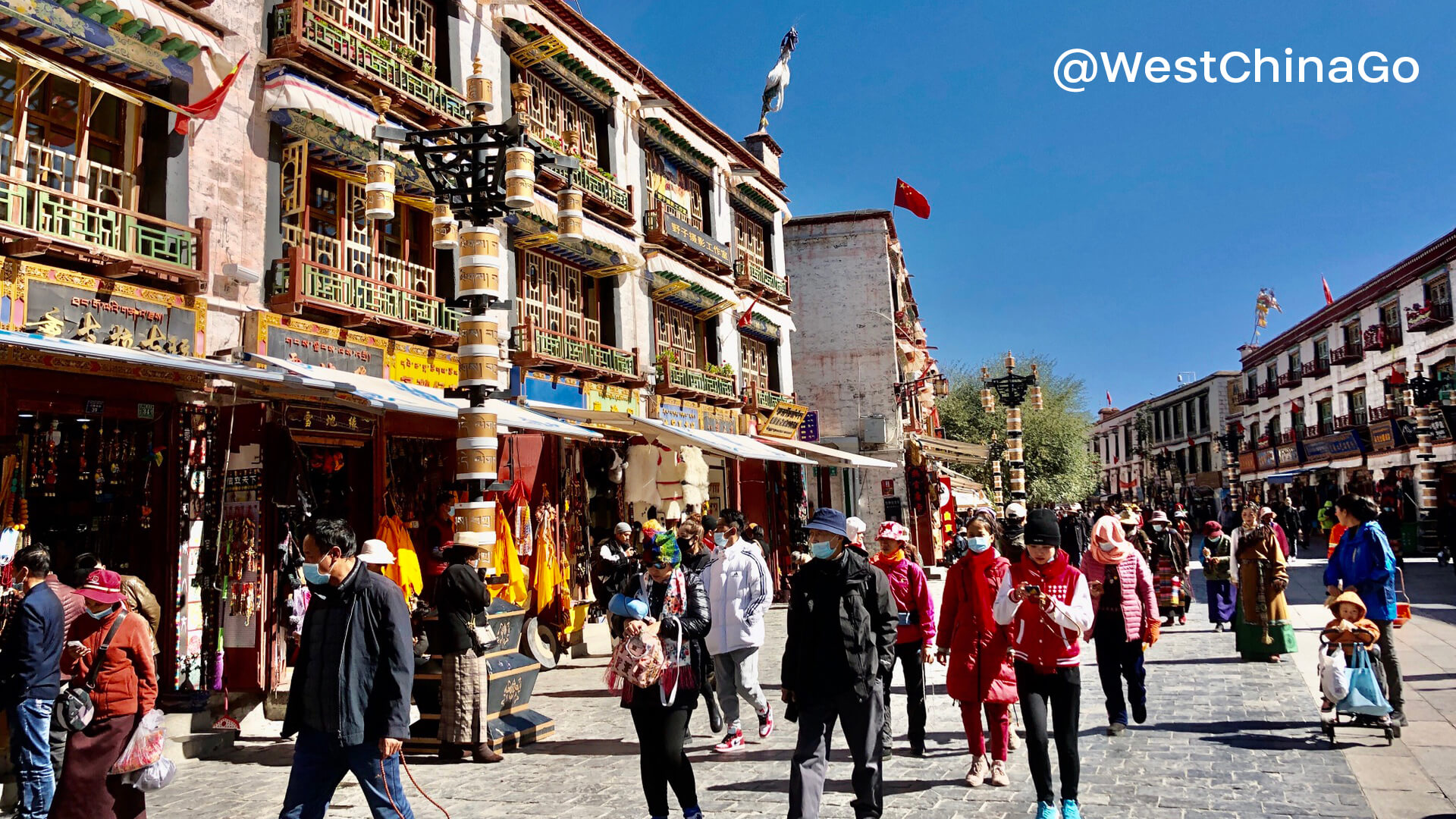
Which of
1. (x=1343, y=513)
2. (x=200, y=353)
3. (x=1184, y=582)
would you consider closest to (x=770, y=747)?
(x=1343, y=513)

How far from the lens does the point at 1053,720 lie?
17.9ft

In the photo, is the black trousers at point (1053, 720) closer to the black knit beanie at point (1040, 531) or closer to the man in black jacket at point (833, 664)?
the black knit beanie at point (1040, 531)

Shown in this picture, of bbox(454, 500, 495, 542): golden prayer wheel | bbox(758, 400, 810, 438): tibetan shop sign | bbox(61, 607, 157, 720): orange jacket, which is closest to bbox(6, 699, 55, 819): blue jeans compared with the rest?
bbox(61, 607, 157, 720): orange jacket

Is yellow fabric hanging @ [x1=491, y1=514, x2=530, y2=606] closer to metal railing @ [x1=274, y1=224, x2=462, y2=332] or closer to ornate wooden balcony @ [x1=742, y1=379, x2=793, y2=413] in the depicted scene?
metal railing @ [x1=274, y1=224, x2=462, y2=332]

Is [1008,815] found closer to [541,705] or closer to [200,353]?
[541,705]

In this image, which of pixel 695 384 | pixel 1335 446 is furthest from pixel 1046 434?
pixel 695 384

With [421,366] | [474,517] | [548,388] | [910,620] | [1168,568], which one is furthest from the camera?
[548,388]

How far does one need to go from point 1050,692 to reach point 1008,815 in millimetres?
773

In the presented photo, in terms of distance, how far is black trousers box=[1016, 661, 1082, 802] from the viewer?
5.34 m

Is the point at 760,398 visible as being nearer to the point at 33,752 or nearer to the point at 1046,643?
the point at 1046,643

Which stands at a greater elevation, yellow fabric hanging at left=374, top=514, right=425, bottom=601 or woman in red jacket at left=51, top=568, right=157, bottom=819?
Answer: yellow fabric hanging at left=374, top=514, right=425, bottom=601

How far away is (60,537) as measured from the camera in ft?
28.9

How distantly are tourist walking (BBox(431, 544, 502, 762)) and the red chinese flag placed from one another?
79.1 ft

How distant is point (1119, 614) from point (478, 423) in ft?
18.0
